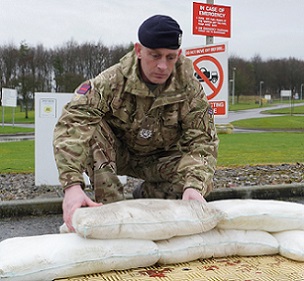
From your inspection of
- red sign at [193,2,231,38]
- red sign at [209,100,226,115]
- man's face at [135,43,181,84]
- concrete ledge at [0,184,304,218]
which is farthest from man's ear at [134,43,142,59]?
red sign at [193,2,231,38]

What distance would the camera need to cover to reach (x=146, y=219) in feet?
6.46

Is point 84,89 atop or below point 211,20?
below

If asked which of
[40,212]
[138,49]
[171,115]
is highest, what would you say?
[138,49]

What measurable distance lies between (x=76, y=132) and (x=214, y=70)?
14.2 ft

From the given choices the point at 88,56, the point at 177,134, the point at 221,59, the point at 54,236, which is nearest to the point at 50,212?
the point at 177,134

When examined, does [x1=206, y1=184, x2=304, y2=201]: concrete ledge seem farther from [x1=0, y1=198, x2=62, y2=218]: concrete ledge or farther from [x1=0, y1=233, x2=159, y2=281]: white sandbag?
[x1=0, y1=233, x2=159, y2=281]: white sandbag

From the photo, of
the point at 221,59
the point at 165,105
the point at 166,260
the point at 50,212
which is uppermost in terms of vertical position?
the point at 221,59

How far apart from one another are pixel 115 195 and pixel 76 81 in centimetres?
3693

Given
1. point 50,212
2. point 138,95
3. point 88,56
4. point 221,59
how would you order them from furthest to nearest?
1. point 88,56
2. point 221,59
3. point 50,212
4. point 138,95

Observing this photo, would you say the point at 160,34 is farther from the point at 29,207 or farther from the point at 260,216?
the point at 29,207

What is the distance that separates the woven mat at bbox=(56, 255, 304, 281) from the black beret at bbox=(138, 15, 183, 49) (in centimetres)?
113

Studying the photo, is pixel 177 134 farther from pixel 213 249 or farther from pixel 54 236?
pixel 54 236

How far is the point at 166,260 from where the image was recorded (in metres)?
2.02

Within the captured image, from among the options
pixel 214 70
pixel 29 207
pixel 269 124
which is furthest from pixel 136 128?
pixel 269 124
